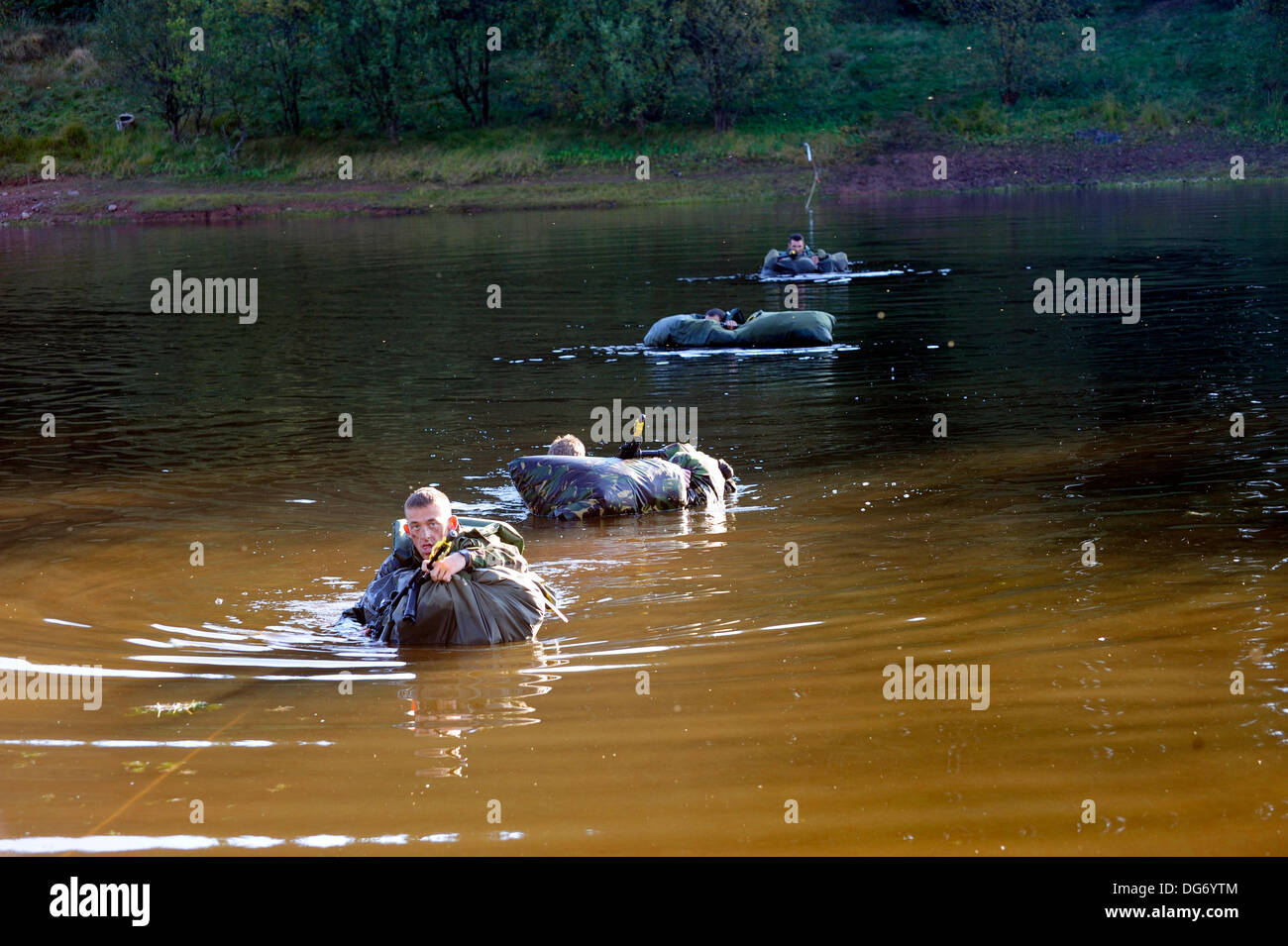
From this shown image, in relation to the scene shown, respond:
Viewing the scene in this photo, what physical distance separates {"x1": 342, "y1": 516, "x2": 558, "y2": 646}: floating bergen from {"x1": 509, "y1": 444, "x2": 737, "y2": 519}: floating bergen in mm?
2744

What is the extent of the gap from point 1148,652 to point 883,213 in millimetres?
34244

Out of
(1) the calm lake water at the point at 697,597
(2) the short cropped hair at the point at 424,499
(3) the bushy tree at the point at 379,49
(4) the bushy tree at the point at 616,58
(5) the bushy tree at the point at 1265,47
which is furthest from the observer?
(3) the bushy tree at the point at 379,49

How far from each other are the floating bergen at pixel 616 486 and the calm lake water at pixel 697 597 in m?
0.20

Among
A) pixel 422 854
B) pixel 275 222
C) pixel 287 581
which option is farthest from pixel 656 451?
pixel 275 222

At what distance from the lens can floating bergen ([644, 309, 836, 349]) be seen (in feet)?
60.3

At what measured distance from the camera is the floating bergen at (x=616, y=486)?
34.7ft

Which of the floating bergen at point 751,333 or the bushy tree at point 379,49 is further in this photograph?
the bushy tree at point 379,49

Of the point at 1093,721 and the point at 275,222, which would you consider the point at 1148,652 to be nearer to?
the point at 1093,721

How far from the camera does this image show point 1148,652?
6648mm

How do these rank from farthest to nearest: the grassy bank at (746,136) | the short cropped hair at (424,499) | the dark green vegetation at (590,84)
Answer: the dark green vegetation at (590,84), the grassy bank at (746,136), the short cropped hair at (424,499)

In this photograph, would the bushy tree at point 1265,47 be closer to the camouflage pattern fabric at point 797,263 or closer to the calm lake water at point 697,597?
the camouflage pattern fabric at point 797,263

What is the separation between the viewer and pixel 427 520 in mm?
7324

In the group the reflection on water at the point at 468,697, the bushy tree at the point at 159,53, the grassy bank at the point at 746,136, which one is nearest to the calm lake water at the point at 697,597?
the reflection on water at the point at 468,697

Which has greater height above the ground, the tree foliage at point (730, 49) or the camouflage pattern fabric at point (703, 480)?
the tree foliage at point (730, 49)
